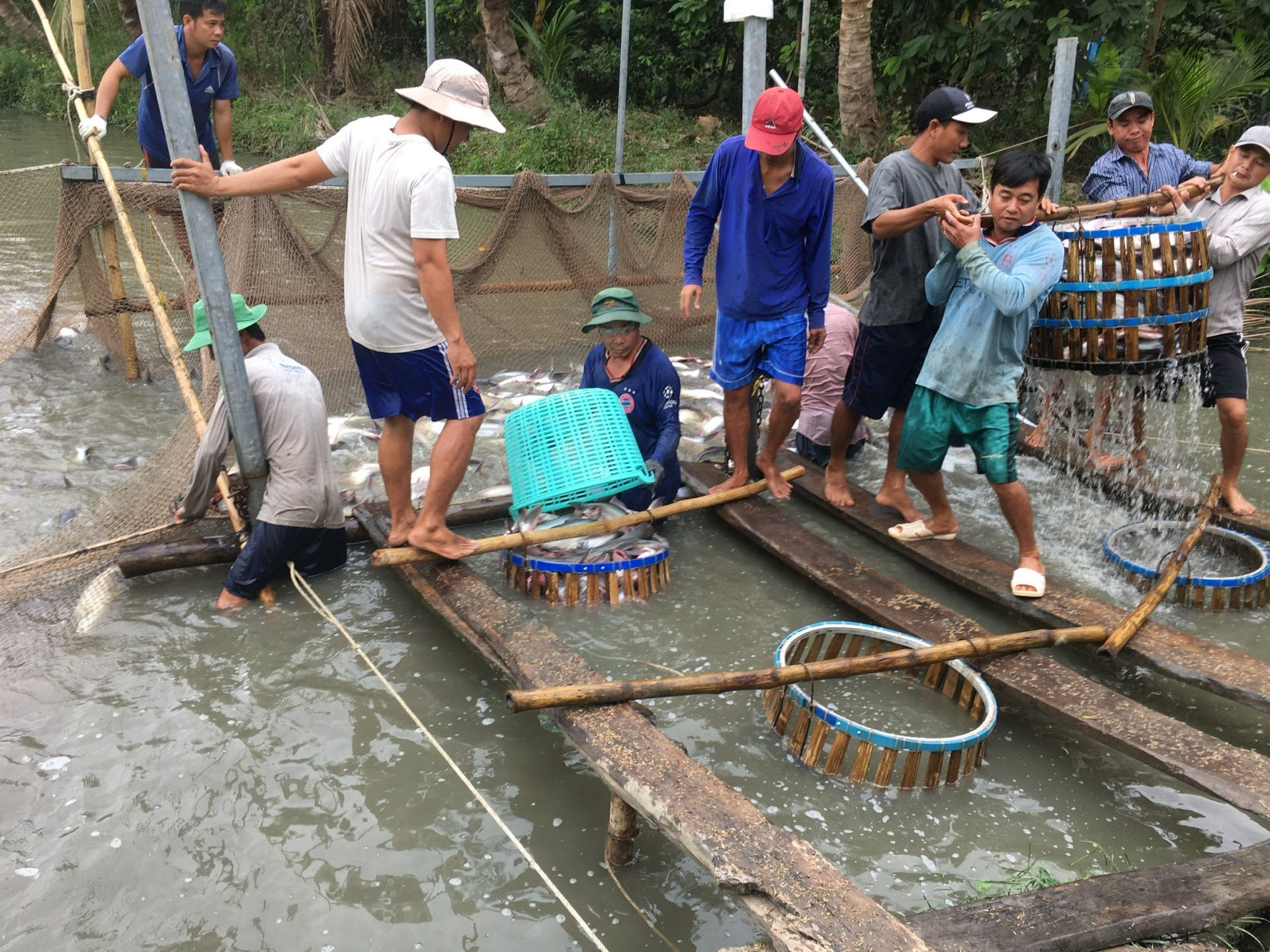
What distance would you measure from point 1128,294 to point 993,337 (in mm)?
625

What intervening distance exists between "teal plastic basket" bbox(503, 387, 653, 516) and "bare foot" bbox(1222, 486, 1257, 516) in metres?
2.95

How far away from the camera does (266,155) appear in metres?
19.8

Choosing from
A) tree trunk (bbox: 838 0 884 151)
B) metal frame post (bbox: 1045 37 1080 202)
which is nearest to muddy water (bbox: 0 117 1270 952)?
metal frame post (bbox: 1045 37 1080 202)

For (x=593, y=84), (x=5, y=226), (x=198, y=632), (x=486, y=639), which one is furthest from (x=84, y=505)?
(x=593, y=84)

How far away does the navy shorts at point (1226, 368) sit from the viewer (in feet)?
16.7

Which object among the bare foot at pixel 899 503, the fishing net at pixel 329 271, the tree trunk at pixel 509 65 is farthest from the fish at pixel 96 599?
the tree trunk at pixel 509 65

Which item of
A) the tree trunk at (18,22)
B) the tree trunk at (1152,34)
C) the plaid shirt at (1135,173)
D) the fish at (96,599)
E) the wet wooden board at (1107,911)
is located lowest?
the fish at (96,599)

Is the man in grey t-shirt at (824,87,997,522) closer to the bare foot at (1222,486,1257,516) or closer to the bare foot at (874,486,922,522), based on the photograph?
the bare foot at (874,486,922,522)

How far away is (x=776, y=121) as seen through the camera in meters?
4.66

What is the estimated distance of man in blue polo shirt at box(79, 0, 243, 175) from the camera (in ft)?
19.6

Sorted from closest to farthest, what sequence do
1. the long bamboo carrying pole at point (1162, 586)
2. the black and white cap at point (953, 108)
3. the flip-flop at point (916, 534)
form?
the long bamboo carrying pole at point (1162, 586) → the black and white cap at point (953, 108) → the flip-flop at point (916, 534)

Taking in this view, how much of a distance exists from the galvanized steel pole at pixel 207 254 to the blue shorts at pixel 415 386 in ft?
1.77

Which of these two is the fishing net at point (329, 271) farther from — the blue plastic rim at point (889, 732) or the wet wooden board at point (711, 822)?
the blue plastic rim at point (889, 732)

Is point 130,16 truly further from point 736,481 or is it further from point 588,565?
point 588,565
